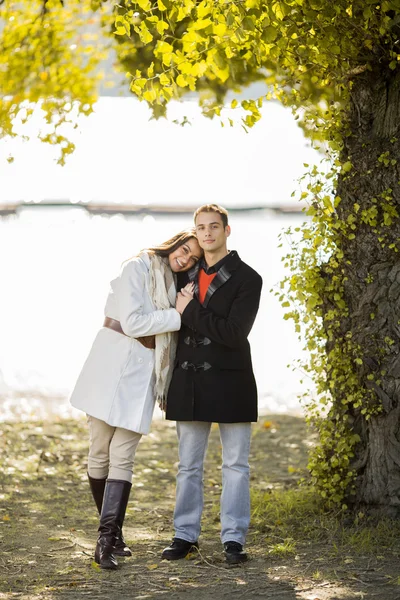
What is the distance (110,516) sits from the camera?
423 cm

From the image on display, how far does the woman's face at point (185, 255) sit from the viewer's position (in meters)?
4.33

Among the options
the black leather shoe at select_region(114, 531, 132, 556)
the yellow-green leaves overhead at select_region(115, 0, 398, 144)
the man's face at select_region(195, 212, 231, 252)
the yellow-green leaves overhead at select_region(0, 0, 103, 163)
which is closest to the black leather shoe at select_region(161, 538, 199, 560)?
the black leather shoe at select_region(114, 531, 132, 556)

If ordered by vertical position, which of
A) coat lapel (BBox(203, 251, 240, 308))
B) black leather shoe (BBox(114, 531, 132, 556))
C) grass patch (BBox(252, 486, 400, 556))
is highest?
coat lapel (BBox(203, 251, 240, 308))

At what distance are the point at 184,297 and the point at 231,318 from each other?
10.7 inches

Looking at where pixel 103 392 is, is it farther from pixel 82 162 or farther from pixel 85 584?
pixel 82 162

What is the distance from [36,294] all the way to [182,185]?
250cm

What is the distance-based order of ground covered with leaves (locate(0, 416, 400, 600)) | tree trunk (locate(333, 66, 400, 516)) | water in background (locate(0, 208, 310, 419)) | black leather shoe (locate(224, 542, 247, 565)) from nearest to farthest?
ground covered with leaves (locate(0, 416, 400, 600))
black leather shoe (locate(224, 542, 247, 565))
tree trunk (locate(333, 66, 400, 516))
water in background (locate(0, 208, 310, 419))

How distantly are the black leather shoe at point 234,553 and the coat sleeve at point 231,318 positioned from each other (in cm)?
99

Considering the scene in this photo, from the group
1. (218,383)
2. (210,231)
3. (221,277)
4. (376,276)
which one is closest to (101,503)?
(218,383)

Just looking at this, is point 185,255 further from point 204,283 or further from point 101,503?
point 101,503

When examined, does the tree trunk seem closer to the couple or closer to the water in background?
the couple

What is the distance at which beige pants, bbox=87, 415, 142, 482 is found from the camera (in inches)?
169

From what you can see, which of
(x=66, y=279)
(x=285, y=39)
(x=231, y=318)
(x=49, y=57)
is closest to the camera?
(x=231, y=318)

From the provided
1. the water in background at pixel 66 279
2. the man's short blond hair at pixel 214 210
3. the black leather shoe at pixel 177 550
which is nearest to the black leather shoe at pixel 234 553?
the black leather shoe at pixel 177 550
